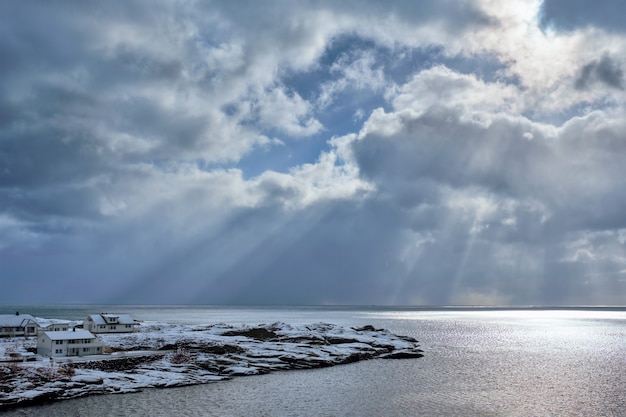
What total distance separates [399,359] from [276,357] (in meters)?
28.2

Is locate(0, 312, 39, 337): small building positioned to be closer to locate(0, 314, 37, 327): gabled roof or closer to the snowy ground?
locate(0, 314, 37, 327): gabled roof

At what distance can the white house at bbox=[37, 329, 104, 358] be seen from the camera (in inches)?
3135

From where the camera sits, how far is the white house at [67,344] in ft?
261

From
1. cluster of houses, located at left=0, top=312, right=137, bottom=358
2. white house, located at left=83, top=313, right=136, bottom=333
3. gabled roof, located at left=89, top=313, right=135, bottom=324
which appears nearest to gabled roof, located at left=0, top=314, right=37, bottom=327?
cluster of houses, located at left=0, top=312, right=137, bottom=358

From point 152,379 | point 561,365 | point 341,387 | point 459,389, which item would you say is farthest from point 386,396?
point 561,365

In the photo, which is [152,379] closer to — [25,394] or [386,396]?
[25,394]

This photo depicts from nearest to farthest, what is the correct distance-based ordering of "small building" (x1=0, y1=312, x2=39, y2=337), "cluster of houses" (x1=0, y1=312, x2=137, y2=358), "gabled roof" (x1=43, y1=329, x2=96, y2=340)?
"gabled roof" (x1=43, y1=329, x2=96, y2=340), "cluster of houses" (x1=0, y1=312, x2=137, y2=358), "small building" (x1=0, y1=312, x2=39, y2=337)

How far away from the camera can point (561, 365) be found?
9844 cm

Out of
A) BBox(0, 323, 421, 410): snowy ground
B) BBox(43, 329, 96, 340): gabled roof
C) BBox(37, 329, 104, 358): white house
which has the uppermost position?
BBox(43, 329, 96, 340): gabled roof

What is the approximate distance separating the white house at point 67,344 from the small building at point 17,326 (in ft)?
121

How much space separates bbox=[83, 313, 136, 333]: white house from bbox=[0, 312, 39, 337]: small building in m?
11.5

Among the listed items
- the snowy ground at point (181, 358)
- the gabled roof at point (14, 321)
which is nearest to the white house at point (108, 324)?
the snowy ground at point (181, 358)

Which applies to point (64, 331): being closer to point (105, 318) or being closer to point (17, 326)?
point (17, 326)

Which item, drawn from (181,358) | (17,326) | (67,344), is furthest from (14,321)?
(181,358)
